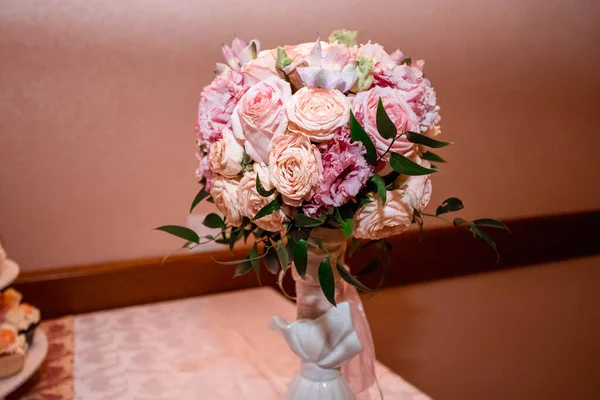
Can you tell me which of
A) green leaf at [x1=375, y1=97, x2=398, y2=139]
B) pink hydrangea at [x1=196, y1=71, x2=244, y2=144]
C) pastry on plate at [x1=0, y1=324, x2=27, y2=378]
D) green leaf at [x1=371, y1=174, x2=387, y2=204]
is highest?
pink hydrangea at [x1=196, y1=71, x2=244, y2=144]

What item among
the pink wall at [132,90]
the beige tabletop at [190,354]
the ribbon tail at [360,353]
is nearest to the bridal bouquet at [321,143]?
the ribbon tail at [360,353]

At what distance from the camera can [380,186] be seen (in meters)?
0.59

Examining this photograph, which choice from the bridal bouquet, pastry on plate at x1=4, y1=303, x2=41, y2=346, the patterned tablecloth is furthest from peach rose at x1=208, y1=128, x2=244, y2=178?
pastry on plate at x1=4, y1=303, x2=41, y2=346

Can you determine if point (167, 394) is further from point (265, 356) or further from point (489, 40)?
point (489, 40)

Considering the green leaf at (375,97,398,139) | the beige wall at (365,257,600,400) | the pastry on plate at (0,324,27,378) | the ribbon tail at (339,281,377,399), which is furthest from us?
the beige wall at (365,257,600,400)

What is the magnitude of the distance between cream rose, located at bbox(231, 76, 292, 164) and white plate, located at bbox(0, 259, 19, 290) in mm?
595

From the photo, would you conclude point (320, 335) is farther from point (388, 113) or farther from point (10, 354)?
point (10, 354)

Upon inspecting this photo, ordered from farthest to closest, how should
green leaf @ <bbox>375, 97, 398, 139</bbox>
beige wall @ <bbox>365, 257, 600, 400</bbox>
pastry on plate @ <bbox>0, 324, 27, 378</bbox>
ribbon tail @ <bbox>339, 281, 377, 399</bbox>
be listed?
beige wall @ <bbox>365, 257, 600, 400</bbox> < pastry on plate @ <bbox>0, 324, 27, 378</bbox> < ribbon tail @ <bbox>339, 281, 377, 399</bbox> < green leaf @ <bbox>375, 97, 398, 139</bbox>

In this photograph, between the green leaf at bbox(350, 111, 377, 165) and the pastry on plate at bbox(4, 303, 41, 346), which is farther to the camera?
the pastry on plate at bbox(4, 303, 41, 346)

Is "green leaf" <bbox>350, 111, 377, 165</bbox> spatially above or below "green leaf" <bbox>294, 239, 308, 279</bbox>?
above

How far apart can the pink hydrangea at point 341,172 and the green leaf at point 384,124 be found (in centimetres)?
4

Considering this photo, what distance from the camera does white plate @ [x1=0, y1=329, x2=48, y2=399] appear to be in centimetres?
87

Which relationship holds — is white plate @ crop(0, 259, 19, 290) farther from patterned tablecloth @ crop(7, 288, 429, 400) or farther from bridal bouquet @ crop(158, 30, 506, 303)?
bridal bouquet @ crop(158, 30, 506, 303)

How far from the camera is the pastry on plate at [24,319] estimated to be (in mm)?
985
